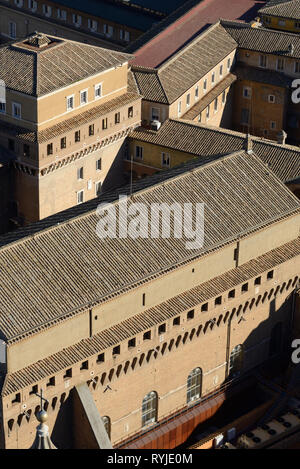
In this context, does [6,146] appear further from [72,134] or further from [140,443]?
[140,443]

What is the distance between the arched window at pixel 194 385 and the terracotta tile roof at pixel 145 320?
593 centimetres

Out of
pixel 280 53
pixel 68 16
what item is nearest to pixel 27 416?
pixel 280 53

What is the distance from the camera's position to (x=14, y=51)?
106 m

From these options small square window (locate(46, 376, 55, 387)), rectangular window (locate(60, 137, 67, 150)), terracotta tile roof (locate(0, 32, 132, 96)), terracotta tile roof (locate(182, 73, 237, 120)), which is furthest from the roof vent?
small square window (locate(46, 376, 55, 387))

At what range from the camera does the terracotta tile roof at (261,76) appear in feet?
406

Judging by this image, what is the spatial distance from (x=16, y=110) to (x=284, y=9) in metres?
35.7

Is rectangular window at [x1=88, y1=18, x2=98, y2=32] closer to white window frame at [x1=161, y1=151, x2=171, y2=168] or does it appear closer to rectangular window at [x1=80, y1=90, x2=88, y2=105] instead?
white window frame at [x1=161, y1=151, x2=171, y2=168]

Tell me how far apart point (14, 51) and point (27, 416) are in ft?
119

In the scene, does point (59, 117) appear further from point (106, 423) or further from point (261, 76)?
point (106, 423)

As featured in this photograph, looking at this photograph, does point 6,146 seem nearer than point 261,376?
No

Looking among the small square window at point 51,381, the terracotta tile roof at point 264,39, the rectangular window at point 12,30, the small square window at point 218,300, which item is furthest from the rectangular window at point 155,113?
the small square window at point 51,381

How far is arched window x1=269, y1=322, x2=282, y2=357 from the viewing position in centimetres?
9581

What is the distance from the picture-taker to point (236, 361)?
93.9 m

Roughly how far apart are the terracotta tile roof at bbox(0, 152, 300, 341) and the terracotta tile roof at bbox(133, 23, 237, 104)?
18512mm
